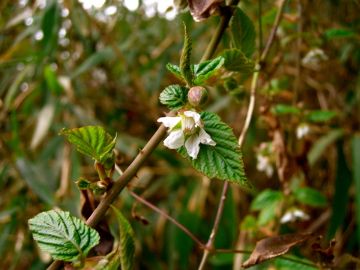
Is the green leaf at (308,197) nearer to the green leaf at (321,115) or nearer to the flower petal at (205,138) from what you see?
the green leaf at (321,115)

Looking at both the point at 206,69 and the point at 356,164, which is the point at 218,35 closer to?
the point at 206,69

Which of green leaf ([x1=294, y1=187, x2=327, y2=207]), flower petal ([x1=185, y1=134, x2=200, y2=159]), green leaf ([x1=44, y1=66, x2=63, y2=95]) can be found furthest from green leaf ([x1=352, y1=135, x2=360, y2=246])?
green leaf ([x1=44, y1=66, x2=63, y2=95])

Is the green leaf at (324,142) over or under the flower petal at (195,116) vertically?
under

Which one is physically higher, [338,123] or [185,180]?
[338,123]

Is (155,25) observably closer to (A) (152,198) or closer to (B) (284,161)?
(A) (152,198)

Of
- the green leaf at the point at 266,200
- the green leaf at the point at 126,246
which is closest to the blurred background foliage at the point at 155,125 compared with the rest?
the green leaf at the point at 266,200

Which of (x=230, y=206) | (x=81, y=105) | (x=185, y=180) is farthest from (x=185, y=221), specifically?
(x=81, y=105)
